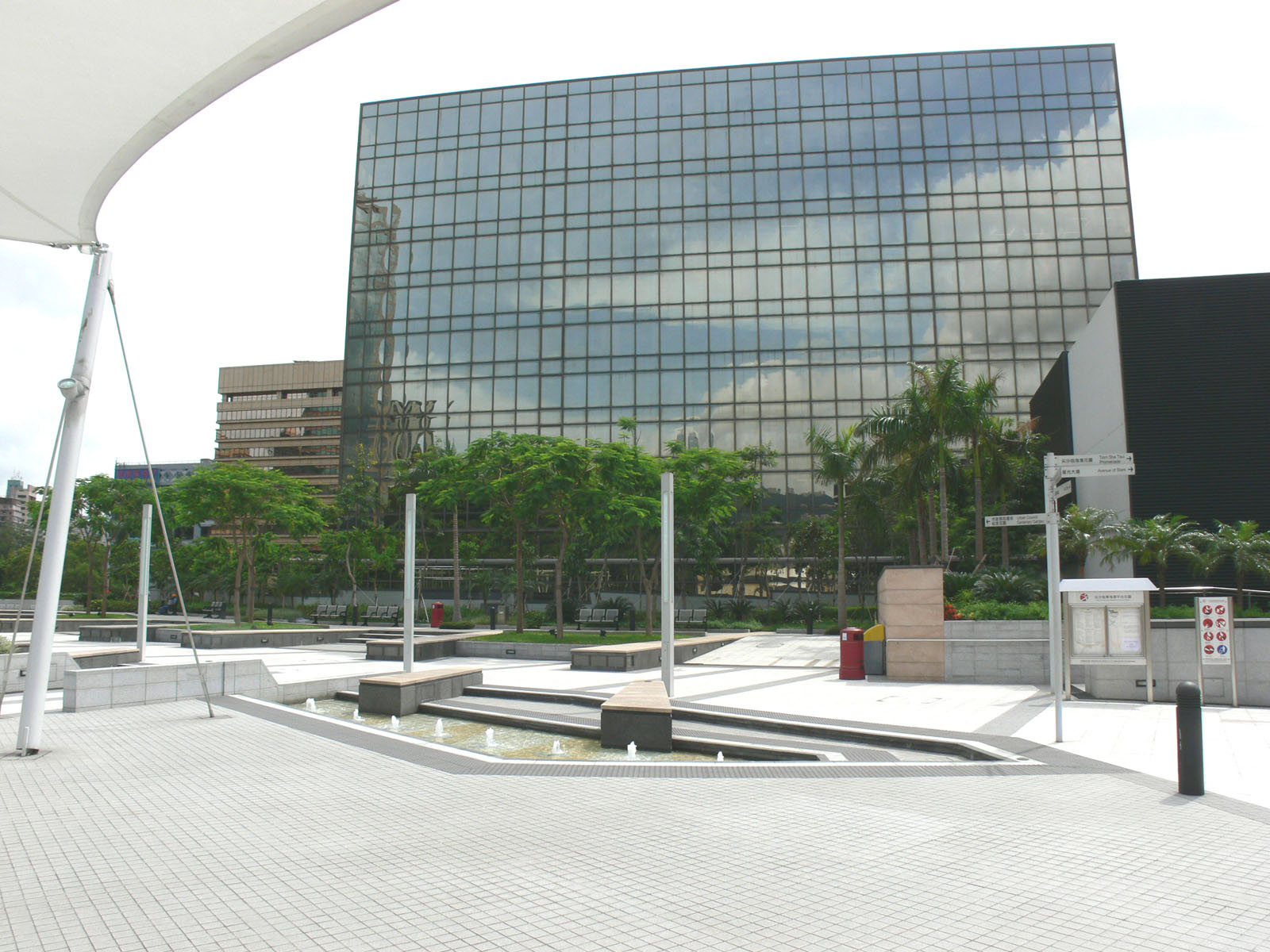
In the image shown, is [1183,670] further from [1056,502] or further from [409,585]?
[409,585]

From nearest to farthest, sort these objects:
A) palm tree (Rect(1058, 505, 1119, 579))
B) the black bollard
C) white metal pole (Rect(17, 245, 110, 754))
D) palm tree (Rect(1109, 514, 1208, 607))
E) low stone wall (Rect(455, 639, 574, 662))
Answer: the black bollard
white metal pole (Rect(17, 245, 110, 754))
palm tree (Rect(1109, 514, 1208, 607))
palm tree (Rect(1058, 505, 1119, 579))
low stone wall (Rect(455, 639, 574, 662))

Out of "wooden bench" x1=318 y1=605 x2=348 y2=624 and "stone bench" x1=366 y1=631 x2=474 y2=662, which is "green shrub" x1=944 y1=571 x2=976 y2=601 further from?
"wooden bench" x1=318 y1=605 x2=348 y2=624

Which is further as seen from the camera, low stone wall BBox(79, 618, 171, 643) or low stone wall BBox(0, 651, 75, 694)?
low stone wall BBox(79, 618, 171, 643)

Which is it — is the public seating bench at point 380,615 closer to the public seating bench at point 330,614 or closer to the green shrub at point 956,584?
the public seating bench at point 330,614

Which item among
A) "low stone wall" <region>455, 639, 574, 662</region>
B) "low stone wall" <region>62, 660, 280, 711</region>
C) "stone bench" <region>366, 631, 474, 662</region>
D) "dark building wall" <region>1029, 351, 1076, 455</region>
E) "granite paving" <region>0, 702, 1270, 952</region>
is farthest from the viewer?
"dark building wall" <region>1029, 351, 1076, 455</region>

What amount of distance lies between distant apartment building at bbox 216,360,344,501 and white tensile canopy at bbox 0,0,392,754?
95.3 meters

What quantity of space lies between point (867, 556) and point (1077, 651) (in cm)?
3146

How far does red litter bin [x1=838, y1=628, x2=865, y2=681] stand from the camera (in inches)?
764

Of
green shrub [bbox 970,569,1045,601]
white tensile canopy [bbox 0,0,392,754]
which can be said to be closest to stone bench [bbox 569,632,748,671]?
green shrub [bbox 970,569,1045,601]

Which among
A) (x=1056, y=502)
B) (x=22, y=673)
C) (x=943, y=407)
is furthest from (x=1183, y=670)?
(x=22, y=673)

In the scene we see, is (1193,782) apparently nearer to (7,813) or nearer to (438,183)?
(7,813)

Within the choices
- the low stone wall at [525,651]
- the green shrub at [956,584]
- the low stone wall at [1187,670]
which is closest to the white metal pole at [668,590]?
the low stone wall at [1187,670]

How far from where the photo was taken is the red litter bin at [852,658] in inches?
764

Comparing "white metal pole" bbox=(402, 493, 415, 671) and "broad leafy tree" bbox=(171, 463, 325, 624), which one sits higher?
"broad leafy tree" bbox=(171, 463, 325, 624)
